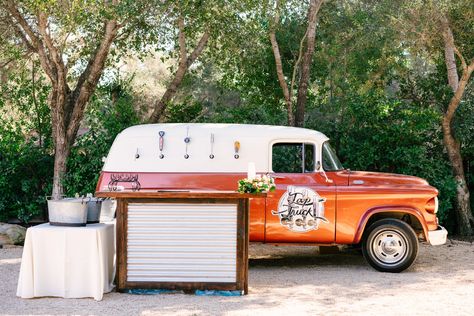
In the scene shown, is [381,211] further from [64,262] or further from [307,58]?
[307,58]

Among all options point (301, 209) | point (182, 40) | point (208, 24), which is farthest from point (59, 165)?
point (301, 209)

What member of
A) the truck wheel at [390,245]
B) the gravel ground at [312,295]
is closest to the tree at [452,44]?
the gravel ground at [312,295]

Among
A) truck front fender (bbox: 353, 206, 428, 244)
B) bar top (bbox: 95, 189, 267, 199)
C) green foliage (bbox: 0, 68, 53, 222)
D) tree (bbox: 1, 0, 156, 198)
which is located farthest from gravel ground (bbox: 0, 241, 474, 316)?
tree (bbox: 1, 0, 156, 198)

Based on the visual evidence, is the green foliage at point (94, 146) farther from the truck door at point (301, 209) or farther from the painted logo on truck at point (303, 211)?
the painted logo on truck at point (303, 211)

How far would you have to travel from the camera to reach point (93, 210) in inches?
316

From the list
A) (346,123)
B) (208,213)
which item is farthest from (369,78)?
(208,213)

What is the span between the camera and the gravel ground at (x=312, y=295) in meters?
7.16

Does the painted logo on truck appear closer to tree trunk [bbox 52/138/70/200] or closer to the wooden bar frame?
the wooden bar frame

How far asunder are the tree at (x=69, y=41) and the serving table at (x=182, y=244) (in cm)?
514

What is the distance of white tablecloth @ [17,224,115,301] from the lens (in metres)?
7.54

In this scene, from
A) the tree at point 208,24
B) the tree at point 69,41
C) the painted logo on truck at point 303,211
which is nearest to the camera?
the painted logo on truck at point 303,211

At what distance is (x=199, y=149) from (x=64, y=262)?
10.0 ft

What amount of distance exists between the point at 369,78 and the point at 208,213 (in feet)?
37.7

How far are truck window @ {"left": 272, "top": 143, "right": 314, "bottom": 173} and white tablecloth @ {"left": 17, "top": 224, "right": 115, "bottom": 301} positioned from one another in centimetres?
327
